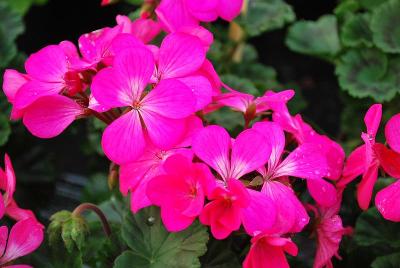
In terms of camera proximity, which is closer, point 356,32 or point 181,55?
point 181,55

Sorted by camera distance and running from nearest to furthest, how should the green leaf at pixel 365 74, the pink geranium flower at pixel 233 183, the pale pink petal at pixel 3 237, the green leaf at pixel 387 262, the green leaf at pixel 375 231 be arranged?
1. the pink geranium flower at pixel 233 183
2. the pale pink petal at pixel 3 237
3. the green leaf at pixel 387 262
4. the green leaf at pixel 375 231
5. the green leaf at pixel 365 74

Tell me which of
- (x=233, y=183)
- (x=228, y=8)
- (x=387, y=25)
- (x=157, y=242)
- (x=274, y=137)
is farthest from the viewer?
(x=387, y=25)

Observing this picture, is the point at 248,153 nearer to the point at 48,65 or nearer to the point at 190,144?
the point at 190,144

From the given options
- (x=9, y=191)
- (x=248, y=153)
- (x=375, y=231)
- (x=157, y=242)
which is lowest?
(x=375, y=231)

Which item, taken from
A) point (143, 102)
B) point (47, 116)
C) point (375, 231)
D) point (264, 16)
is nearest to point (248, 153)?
point (143, 102)

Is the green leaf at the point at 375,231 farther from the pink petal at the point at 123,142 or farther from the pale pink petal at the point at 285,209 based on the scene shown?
the pink petal at the point at 123,142

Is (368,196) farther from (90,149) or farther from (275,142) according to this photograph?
(90,149)

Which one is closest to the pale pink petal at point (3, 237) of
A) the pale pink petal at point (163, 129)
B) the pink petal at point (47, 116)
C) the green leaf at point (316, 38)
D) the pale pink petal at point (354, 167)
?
the pink petal at point (47, 116)
